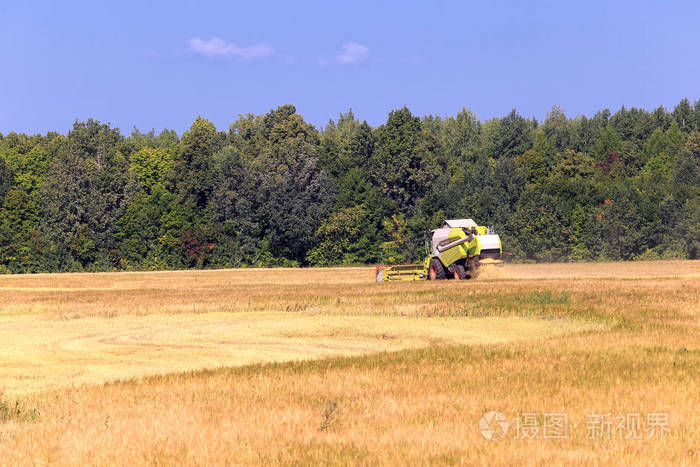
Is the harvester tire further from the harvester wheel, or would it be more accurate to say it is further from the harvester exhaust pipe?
the harvester wheel

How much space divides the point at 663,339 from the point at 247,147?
359 ft

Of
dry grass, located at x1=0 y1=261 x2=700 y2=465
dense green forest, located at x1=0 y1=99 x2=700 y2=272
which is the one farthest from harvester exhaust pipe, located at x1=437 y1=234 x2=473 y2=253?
dense green forest, located at x1=0 y1=99 x2=700 y2=272

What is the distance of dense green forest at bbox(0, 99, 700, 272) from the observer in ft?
342

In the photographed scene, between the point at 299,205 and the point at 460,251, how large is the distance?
192 ft

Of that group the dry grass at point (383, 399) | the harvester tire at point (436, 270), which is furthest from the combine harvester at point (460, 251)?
the dry grass at point (383, 399)

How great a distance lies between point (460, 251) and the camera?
4841cm

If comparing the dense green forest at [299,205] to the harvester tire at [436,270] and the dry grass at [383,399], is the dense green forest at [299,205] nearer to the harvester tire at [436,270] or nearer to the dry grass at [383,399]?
the harvester tire at [436,270]

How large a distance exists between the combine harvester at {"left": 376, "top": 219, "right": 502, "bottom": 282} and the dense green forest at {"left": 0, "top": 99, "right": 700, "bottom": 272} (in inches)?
2113

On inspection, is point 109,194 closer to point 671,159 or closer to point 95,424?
point 671,159

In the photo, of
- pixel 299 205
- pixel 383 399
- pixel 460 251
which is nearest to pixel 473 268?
pixel 460 251

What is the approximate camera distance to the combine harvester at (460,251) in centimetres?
4806

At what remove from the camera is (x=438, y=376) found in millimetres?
16188

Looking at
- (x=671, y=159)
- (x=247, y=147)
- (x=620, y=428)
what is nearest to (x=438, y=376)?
(x=620, y=428)

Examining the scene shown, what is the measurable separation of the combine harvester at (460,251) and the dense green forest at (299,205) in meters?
53.7
